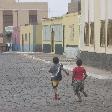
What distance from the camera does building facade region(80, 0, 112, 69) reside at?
33.9 m

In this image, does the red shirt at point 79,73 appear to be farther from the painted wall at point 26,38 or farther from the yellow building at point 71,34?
the painted wall at point 26,38

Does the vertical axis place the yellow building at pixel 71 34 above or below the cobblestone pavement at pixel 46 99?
above

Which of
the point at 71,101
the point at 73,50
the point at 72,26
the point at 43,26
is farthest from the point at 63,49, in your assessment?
the point at 71,101

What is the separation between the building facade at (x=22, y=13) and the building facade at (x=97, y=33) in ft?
260

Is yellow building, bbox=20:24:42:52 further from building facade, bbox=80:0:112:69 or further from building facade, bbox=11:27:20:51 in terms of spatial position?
building facade, bbox=80:0:112:69

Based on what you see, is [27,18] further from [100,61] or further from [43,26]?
[100,61]

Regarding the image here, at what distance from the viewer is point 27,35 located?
8600 centimetres

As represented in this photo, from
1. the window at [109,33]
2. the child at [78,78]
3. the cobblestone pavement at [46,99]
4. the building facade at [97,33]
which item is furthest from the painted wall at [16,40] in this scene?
the child at [78,78]

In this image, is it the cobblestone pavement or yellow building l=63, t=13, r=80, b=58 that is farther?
yellow building l=63, t=13, r=80, b=58

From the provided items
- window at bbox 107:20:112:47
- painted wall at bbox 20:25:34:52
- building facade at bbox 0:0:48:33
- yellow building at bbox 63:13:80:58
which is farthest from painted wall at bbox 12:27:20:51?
window at bbox 107:20:112:47

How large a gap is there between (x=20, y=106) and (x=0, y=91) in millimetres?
4674

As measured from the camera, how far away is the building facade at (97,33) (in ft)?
111

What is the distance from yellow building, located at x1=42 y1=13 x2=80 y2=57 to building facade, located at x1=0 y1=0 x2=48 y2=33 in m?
46.0

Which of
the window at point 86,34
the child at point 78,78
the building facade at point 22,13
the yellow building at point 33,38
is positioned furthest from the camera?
the building facade at point 22,13
